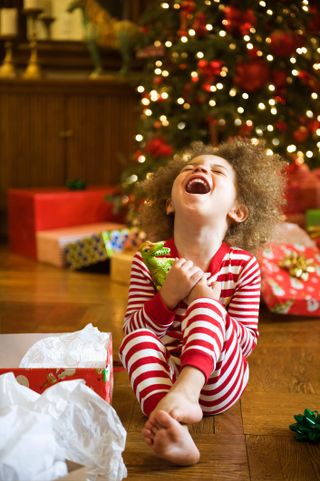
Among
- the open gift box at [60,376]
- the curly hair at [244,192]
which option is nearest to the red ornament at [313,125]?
the curly hair at [244,192]

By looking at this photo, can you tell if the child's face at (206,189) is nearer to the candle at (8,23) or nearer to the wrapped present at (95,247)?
the wrapped present at (95,247)

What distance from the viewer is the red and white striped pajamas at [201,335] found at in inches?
46.7

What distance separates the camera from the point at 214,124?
2.89m

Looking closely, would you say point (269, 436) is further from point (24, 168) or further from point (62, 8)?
point (62, 8)

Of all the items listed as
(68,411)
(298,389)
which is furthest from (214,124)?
(68,411)

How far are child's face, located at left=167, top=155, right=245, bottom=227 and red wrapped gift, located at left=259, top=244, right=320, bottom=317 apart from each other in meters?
0.71

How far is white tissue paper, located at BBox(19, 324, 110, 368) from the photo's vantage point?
1362 mm

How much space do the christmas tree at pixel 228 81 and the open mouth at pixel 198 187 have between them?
1.48 meters

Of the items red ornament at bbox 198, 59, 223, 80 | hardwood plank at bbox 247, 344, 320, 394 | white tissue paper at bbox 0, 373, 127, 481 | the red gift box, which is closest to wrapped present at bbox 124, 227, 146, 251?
the red gift box

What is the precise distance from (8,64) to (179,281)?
272 cm

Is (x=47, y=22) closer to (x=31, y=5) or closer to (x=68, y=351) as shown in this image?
(x=31, y=5)

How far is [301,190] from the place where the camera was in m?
2.82

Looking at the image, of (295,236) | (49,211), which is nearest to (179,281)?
(295,236)

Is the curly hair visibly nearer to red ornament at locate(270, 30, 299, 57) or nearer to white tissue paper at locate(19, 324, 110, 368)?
white tissue paper at locate(19, 324, 110, 368)
